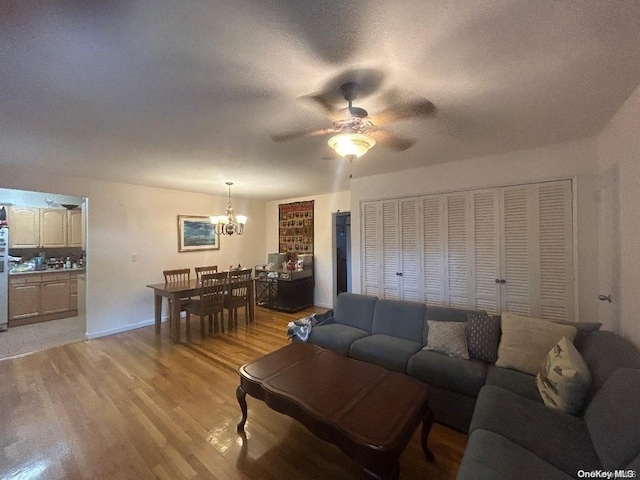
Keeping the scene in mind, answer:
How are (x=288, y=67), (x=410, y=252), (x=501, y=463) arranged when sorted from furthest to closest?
(x=410, y=252), (x=288, y=67), (x=501, y=463)

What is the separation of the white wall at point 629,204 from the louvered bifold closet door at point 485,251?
106 centimetres

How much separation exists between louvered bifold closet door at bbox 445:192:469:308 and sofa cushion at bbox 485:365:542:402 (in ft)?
4.54

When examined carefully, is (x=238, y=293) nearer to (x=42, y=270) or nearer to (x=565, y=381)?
(x=42, y=270)

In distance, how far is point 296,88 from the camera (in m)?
1.66

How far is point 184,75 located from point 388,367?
2.62 m

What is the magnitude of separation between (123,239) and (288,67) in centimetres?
430

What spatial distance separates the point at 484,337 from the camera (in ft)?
7.45

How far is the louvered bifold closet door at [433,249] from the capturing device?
352 centimetres

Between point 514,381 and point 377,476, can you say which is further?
point 514,381

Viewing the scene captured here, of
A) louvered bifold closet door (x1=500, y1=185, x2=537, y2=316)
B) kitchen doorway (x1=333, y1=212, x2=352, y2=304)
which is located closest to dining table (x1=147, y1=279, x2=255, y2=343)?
kitchen doorway (x1=333, y1=212, x2=352, y2=304)

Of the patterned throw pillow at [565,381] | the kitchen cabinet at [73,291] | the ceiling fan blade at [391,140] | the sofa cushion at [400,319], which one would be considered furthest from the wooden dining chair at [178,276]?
the patterned throw pillow at [565,381]

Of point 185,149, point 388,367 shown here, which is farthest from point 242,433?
point 185,149

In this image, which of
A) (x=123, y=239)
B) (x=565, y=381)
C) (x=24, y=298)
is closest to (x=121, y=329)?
(x=123, y=239)

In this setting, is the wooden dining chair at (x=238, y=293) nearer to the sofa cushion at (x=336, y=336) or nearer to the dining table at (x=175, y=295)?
the dining table at (x=175, y=295)
